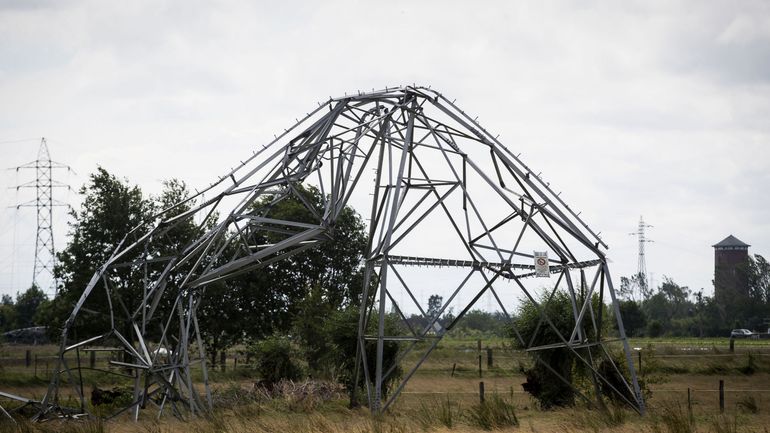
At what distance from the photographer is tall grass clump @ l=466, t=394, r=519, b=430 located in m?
20.8

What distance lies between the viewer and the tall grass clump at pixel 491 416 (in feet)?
68.1

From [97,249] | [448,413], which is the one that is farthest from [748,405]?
[97,249]

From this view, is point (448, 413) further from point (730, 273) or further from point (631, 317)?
point (730, 273)

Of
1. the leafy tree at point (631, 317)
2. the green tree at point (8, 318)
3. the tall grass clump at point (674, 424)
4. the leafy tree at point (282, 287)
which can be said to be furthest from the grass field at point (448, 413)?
the green tree at point (8, 318)

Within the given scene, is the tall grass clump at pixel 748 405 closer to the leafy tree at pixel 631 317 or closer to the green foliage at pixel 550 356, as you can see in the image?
the green foliage at pixel 550 356

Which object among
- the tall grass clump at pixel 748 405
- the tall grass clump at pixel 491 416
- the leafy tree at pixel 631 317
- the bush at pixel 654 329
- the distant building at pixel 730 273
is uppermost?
the distant building at pixel 730 273

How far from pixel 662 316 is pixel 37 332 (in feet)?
291

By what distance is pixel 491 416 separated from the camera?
2100cm

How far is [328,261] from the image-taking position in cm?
5600

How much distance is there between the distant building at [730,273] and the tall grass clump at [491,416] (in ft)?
358

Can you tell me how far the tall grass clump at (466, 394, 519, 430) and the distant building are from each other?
358ft

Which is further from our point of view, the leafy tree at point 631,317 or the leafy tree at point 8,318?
the leafy tree at point 8,318

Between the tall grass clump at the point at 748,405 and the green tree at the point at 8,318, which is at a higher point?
the green tree at the point at 8,318

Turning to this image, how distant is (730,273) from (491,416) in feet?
439
